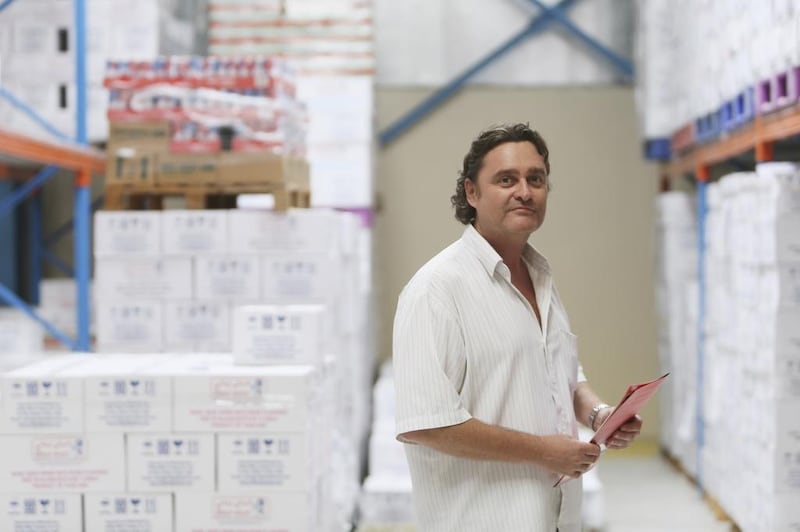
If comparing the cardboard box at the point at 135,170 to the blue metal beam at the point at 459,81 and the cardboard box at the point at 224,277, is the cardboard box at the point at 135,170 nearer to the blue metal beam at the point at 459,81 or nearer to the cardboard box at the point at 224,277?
the cardboard box at the point at 224,277

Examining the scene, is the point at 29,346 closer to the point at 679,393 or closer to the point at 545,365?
the point at 545,365

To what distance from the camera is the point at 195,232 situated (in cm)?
613

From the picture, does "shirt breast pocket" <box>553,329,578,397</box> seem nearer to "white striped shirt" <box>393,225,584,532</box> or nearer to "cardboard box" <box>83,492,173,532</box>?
"white striped shirt" <box>393,225,584,532</box>

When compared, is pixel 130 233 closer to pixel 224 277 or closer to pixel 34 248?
pixel 224 277

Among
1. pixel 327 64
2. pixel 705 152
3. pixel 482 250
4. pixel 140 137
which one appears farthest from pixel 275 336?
pixel 327 64

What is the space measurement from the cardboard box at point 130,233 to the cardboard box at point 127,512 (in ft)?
6.52

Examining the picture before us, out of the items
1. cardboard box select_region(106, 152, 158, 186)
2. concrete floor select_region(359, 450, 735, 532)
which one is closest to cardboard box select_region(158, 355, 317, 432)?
cardboard box select_region(106, 152, 158, 186)

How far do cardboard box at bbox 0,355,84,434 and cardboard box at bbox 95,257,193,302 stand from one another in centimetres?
177

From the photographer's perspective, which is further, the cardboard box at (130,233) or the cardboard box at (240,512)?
the cardboard box at (130,233)

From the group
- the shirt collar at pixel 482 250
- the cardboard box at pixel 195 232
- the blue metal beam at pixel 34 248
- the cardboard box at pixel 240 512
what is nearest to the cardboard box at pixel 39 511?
the cardboard box at pixel 240 512

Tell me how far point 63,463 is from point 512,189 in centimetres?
243

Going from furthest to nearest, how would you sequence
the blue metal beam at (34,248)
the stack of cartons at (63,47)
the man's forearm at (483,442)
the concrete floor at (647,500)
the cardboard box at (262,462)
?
the blue metal beam at (34,248)
the stack of cartons at (63,47)
the concrete floor at (647,500)
the cardboard box at (262,462)
the man's forearm at (483,442)

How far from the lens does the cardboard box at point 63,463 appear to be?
4.38 m

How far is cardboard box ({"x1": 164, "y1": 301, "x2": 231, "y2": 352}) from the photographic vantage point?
243 inches
